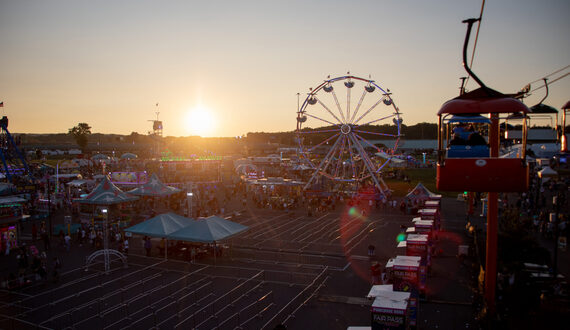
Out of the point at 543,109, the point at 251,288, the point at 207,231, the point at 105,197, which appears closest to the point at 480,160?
the point at 543,109

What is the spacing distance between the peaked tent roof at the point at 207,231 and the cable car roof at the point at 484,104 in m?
11.5

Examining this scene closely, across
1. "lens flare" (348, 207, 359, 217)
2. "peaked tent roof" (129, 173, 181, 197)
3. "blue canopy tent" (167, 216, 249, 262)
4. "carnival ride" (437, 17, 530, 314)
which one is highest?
"carnival ride" (437, 17, 530, 314)

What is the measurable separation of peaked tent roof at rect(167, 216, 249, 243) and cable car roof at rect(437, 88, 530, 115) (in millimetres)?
11549

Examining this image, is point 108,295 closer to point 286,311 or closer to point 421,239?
point 286,311

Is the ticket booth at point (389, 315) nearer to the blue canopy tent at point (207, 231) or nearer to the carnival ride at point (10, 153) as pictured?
the blue canopy tent at point (207, 231)

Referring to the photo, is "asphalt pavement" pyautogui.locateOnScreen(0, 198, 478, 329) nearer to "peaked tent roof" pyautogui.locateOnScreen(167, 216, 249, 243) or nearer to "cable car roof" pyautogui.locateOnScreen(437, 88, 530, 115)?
"peaked tent roof" pyautogui.locateOnScreen(167, 216, 249, 243)

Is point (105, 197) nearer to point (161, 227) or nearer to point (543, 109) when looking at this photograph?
point (161, 227)

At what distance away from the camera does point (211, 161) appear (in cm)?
4922

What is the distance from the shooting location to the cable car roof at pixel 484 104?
7.90 metres

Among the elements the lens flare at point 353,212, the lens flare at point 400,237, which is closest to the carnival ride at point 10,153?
the lens flare at point 353,212

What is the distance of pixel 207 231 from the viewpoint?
17.2 m

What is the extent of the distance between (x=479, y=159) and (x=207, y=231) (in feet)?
39.7

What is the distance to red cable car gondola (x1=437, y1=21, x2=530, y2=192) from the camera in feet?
26.3

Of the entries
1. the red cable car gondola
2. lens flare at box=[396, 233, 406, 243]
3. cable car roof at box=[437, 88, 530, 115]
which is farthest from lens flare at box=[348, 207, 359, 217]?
cable car roof at box=[437, 88, 530, 115]
